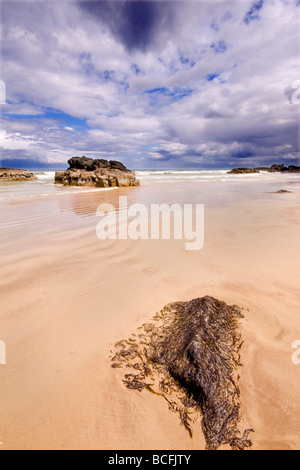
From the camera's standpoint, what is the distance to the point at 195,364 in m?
1.52

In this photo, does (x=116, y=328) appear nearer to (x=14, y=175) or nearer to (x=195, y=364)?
(x=195, y=364)

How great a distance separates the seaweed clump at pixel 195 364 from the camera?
1.30 metres

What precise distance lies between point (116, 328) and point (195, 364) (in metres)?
0.78

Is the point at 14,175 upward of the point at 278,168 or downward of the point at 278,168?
downward

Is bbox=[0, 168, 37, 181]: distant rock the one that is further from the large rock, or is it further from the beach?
the beach

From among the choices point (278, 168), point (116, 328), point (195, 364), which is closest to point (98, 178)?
point (116, 328)

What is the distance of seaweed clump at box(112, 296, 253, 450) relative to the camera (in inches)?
51.2

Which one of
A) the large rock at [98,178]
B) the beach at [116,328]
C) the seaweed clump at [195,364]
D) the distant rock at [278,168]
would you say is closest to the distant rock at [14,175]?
the large rock at [98,178]

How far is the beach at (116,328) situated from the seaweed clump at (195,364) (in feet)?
0.21

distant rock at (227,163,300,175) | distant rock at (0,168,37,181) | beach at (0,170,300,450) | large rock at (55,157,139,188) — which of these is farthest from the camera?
distant rock at (227,163,300,175)

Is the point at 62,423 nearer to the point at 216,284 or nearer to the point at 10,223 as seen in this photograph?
the point at 216,284

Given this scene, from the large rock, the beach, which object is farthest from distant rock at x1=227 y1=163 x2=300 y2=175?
the beach

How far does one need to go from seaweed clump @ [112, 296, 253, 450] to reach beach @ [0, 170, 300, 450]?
0.07m

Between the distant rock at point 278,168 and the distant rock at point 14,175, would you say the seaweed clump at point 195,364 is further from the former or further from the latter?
the distant rock at point 278,168
